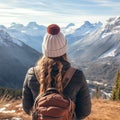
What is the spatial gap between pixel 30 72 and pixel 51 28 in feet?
2.82

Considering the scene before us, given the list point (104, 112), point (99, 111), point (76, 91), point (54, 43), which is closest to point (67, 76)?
point (76, 91)

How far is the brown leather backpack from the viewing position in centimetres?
586

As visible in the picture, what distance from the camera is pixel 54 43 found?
257 inches

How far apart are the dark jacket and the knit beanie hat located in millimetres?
442

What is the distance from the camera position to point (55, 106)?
19.5ft

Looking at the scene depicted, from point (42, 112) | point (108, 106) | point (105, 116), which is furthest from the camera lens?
point (108, 106)

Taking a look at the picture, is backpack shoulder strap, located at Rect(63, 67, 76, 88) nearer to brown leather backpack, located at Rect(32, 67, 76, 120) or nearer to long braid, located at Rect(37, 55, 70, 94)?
long braid, located at Rect(37, 55, 70, 94)

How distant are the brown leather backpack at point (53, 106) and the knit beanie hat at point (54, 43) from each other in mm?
713

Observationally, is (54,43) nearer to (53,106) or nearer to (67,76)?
(67,76)

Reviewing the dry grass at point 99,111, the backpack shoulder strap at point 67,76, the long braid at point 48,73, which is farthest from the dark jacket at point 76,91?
the dry grass at point 99,111

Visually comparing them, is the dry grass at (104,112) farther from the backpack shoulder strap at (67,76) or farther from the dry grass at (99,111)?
the backpack shoulder strap at (67,76)

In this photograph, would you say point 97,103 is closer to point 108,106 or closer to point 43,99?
point 108,106

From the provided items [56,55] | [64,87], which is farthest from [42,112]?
[56,55]

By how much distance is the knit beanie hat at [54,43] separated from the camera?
649 cm
